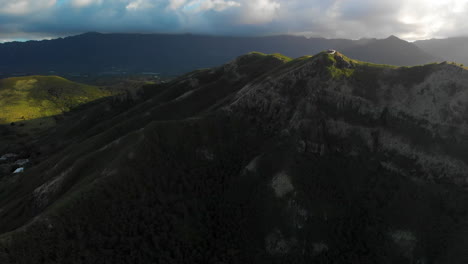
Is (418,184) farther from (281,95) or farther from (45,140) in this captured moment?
(45,140)

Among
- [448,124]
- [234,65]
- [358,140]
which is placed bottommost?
[358,140]

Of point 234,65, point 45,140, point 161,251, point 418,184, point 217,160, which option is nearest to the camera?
point 161,251

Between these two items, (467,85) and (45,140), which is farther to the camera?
(45,140)

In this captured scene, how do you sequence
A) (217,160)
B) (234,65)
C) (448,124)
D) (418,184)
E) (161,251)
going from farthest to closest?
(234,65), (217,160), (448,124), (418,184), (161,251)

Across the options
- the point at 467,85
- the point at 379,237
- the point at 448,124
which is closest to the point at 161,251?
the point at 379,237

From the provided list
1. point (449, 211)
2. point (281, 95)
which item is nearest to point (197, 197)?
point (281, 95)

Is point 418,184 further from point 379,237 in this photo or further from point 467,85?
point 467,85

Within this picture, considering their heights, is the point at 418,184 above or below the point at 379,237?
above
